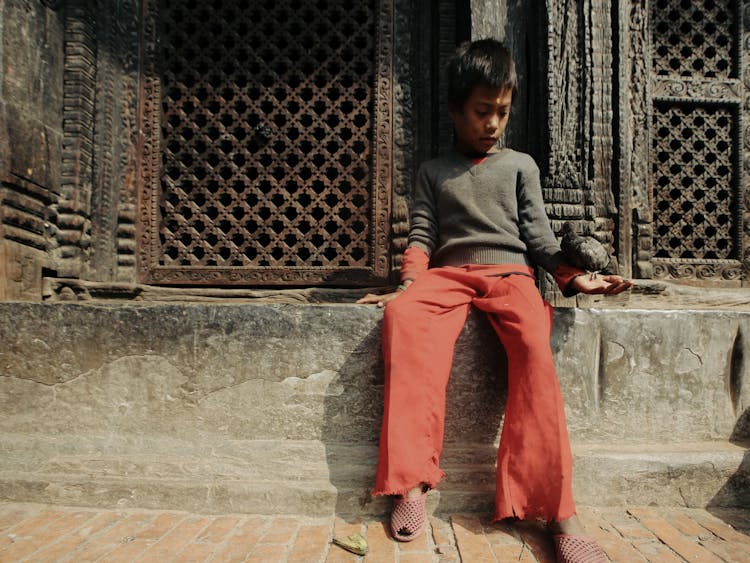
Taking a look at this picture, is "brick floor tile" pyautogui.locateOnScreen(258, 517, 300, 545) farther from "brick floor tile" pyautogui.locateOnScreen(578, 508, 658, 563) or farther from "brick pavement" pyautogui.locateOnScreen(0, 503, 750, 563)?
"brick floor tile" pyautogui.locateOnScreen(578, 508, 658, 563)

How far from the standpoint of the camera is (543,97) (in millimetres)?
3062

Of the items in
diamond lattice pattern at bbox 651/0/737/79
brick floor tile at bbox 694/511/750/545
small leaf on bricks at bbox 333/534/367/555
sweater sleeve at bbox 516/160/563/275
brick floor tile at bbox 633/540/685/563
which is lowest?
brick floor tile at bbox 694/511/750/545

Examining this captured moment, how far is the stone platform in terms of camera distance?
6.77 feet

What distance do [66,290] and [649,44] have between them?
4221 millimetres

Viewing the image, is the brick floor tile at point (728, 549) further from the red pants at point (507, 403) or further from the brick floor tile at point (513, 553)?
the brick floor tile at point (513, 553)

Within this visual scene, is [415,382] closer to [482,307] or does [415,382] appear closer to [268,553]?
[482,307]

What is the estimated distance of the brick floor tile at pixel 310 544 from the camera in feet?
5.33

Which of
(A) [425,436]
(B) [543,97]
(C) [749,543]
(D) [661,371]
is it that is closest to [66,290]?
(A) [425,436]

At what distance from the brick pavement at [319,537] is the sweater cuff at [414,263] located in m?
0.97

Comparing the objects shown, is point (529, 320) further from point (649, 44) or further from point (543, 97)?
point (649, 44)

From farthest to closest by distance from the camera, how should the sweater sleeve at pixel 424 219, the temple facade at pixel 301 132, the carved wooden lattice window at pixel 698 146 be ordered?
the carved wooden lattice window at pixel 698 146 < the temple facade at pixel 301 132 < the sweater sleeve at pixel 424 219

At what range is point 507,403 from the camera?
1896 mm

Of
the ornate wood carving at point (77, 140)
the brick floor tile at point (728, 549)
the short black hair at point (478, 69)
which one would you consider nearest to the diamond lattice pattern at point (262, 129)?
the ornate wood carving at point (77, 140)

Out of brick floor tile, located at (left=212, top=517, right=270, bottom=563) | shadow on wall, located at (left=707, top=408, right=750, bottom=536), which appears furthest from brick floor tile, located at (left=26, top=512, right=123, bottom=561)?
shadow on wall, located at (left=707, top=408, right=750, bottom=536)
